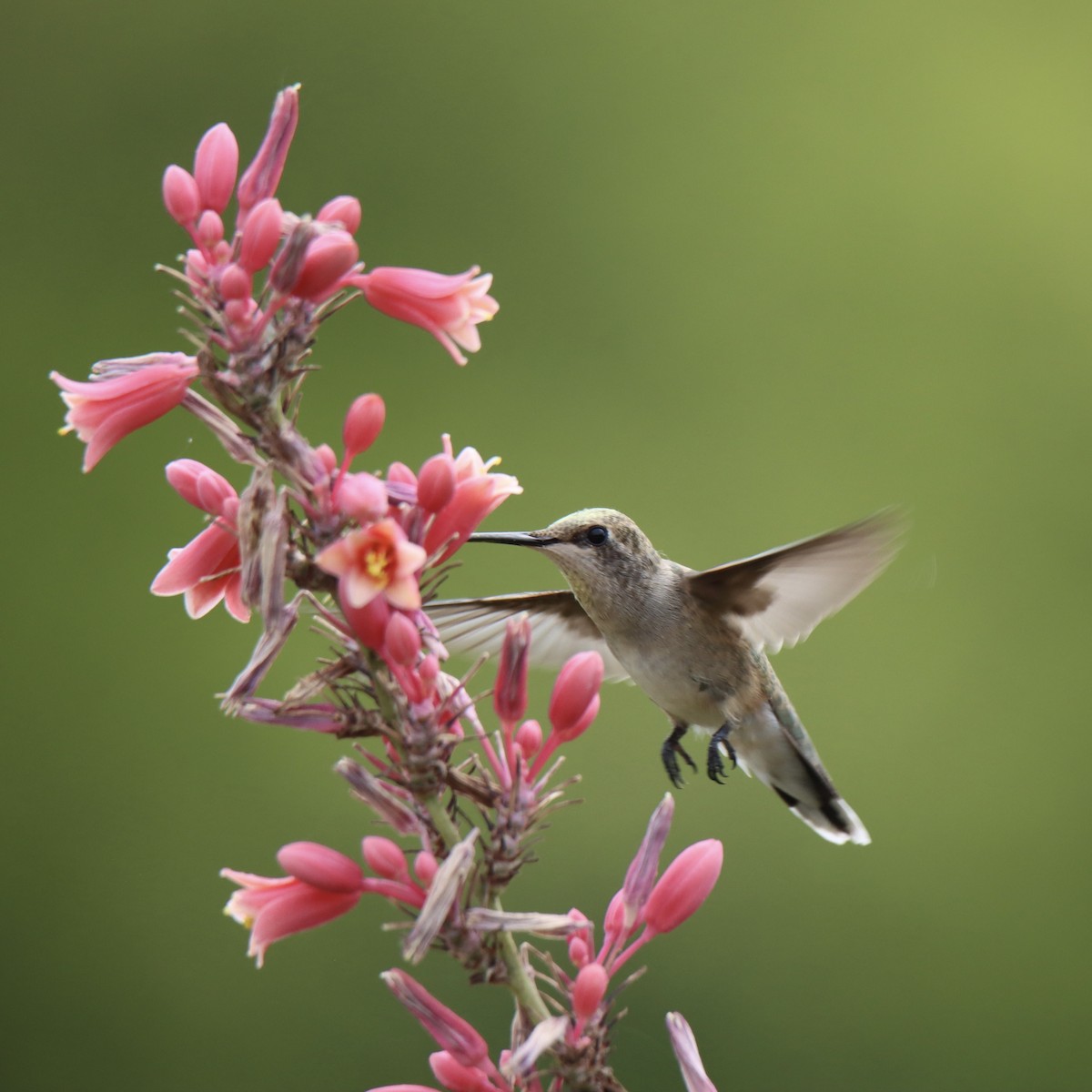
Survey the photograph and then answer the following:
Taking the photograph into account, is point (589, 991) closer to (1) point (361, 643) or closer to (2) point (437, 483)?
(1) point (361, 643)

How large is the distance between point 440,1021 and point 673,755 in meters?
1.46

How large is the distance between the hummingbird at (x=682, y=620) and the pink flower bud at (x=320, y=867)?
1020 millimetres

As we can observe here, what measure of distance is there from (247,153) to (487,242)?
104 centimetres

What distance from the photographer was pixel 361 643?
1407 millimetres

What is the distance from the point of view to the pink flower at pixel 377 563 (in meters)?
1.34

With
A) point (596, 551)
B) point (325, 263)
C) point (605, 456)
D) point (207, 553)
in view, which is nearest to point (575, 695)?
point (207, 553)

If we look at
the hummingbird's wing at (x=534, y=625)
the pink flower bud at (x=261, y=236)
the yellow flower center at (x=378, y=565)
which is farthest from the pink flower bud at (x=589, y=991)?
the hummingbird's wing at (x=534, y=625)

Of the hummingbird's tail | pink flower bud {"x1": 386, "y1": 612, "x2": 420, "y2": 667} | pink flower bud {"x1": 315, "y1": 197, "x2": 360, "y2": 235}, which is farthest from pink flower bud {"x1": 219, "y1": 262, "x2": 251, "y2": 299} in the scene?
the hummingbird's tail

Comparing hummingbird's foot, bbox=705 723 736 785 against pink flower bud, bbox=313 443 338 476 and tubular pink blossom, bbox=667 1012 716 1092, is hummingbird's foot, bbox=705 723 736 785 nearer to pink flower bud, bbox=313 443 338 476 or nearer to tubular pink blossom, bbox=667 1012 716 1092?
tubular pink blossom, bbox=667 1012 716 1092

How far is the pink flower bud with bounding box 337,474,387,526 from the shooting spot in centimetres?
134

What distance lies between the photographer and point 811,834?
4.74 meters

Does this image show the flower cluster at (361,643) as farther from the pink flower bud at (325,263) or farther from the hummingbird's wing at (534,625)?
the hummingbird's wing at (534,625)

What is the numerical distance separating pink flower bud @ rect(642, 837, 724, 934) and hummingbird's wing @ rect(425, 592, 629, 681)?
917 mm

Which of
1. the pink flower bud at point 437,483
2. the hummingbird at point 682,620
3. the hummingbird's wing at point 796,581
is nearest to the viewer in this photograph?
the pink flower bud at point 437,483
